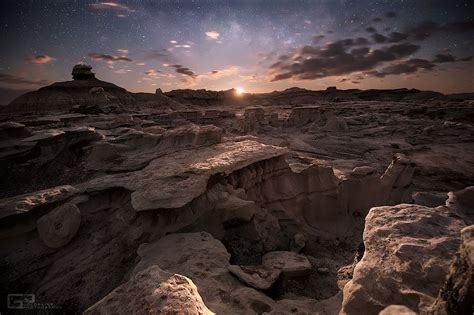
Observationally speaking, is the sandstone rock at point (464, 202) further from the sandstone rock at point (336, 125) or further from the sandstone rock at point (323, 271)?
the sandstone rock at point (336, 125)

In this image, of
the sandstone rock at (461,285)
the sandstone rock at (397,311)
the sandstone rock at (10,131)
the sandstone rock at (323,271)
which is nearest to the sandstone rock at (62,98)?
the sandstone rock at (10,131)

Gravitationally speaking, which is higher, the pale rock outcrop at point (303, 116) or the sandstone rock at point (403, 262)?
the pale rock outcrop at point (303, 116)

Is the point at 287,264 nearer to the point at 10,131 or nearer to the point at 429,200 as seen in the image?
the point at 429,200

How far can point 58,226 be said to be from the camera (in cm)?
509

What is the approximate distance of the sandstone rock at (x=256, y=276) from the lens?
367 centimetres

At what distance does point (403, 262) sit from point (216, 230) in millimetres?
3693

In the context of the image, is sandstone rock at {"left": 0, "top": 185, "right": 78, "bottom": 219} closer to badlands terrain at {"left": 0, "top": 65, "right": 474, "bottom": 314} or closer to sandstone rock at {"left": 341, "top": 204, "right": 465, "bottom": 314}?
badlands terrain at {"left": 0, "top": 65, "right": 474, "bottom": 314}

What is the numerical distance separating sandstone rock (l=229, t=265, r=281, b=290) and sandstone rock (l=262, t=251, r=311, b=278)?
1.03 feet

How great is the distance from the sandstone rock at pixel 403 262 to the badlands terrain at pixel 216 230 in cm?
1

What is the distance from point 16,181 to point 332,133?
67.9ft

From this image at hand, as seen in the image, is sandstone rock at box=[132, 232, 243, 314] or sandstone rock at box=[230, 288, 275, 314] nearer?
sandstone rock at box=[230, 288, 275, 314]

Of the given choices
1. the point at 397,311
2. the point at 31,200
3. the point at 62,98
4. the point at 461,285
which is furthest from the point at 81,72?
the point at 461,285

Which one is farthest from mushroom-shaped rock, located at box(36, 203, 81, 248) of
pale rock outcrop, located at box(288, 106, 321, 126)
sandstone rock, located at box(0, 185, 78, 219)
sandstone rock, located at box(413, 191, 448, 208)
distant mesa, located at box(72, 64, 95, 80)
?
distant mesa, located at box(72, 64, 95, 80)

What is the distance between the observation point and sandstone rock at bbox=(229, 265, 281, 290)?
145 inches
